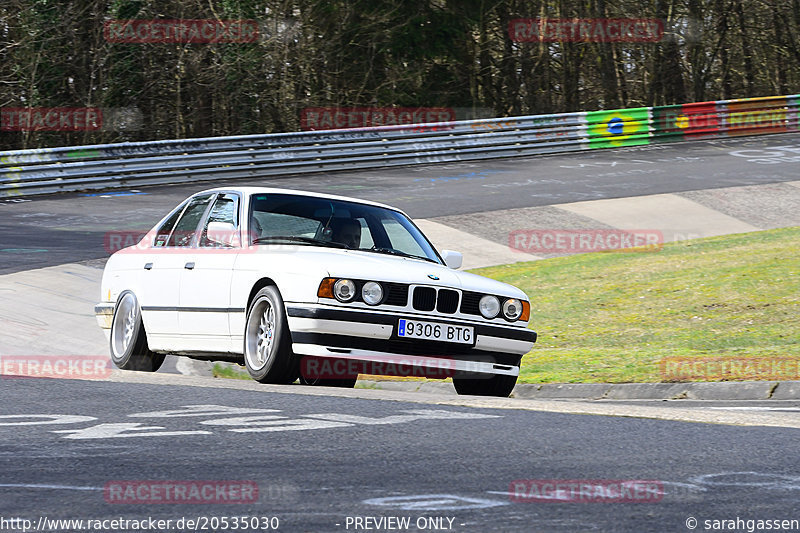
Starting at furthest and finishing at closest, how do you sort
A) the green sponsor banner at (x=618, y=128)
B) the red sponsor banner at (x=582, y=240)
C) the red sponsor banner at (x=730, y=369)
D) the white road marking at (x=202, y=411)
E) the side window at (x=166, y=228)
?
the green sponsor banner at (x=618, y=128), the red sponsor banner at (x=582, y=240), the side window at (x=166, y=228), the red sponsor banner at (x=730, y=369), the white road marking at (x=202, y=411)

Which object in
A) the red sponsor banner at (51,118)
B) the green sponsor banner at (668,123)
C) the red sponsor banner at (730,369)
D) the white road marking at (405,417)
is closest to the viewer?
the white road marking at (405,417)

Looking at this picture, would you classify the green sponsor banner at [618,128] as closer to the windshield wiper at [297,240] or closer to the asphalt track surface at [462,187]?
the asphalt track surface at [462,187]

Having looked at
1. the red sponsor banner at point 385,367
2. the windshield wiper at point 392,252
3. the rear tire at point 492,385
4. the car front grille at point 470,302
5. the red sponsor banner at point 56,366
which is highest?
the windshield wiper at point 392,252

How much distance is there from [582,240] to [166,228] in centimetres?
1069

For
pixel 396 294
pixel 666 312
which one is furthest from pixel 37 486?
pixel 666 312

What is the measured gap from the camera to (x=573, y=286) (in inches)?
567

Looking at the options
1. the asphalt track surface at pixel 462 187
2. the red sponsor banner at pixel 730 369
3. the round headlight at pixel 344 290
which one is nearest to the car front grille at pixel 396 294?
the round headlight at pixel 344 290

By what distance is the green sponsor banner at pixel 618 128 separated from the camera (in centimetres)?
2975

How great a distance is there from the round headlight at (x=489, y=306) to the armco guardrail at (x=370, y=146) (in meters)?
16.9

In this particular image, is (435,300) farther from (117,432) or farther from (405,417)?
(117,432)

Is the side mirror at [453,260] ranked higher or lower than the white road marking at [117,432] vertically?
higher

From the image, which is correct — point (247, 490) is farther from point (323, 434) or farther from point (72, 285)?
point (72, 285)

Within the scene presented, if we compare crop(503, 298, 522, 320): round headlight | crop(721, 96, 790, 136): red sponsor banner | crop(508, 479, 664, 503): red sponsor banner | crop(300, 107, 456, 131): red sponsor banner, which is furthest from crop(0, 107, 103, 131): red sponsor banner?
crop(508, 479, 664, 503): red sponsor banner

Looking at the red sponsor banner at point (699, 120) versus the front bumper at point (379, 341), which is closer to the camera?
the front bumper at point (379, 341)
